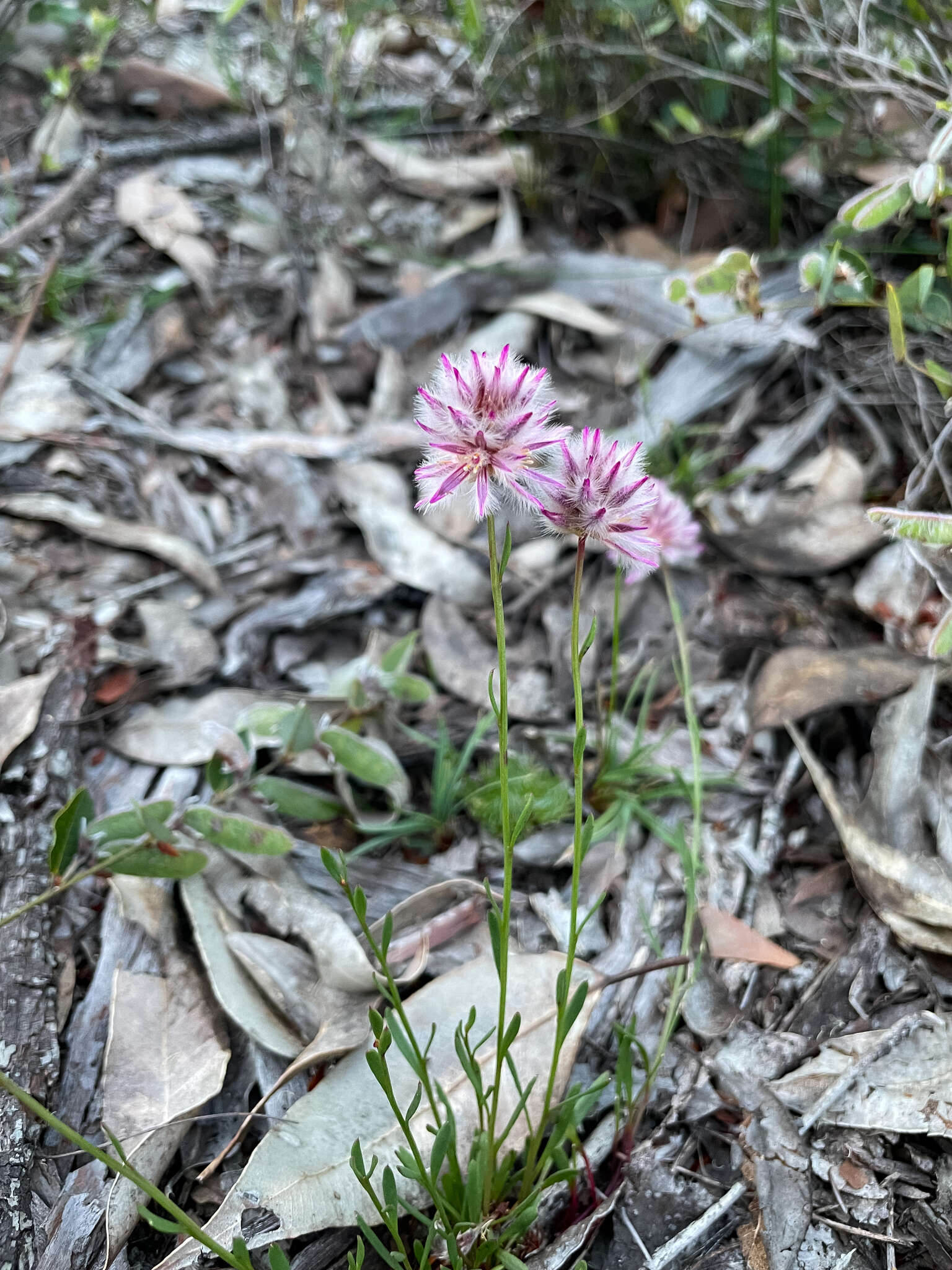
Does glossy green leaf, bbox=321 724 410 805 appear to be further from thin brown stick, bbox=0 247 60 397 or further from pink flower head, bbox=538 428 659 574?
thin brown stick, bbox=0 247 60 397

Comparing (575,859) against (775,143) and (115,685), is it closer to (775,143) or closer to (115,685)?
(115,685)

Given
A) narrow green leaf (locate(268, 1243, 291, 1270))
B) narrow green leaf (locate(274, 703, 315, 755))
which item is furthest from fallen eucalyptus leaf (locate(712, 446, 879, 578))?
narrow green leaf (locate(268, 1243, 291, 1270))

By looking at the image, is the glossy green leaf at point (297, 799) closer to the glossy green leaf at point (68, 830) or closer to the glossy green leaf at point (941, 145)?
the glossy green leaf at point (68, 830)

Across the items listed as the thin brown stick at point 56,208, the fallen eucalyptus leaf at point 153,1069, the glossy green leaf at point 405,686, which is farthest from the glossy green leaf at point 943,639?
the thin brown stick at point 56,208

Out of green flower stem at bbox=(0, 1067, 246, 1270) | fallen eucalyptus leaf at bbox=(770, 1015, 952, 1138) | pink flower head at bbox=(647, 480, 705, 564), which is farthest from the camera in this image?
pink flower head at bbox=(647, 480, 705, 564)

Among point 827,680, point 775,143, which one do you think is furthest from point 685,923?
point 775,143

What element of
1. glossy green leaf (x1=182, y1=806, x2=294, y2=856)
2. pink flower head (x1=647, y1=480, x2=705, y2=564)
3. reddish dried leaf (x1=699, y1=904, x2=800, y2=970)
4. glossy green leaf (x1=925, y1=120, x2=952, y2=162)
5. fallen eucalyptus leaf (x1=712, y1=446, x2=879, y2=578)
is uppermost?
glossy green leaf (x1=925, y1=120, x2=952, y2=162)
